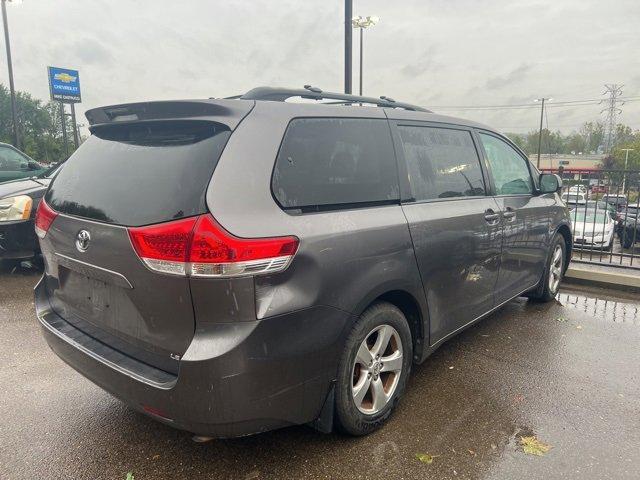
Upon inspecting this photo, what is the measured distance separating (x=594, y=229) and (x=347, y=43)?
5.35 m

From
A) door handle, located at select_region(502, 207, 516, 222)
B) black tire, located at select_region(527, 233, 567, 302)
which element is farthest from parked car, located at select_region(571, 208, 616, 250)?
door handle, located at select_region(502, 207, 516, 222)

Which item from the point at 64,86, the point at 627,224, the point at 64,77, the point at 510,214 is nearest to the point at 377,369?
the point at 510,214

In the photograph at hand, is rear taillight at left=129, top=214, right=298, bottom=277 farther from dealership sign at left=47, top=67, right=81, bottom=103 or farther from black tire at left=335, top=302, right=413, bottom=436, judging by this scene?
dealership sign at left=47, top=67, right=81, bottom=103

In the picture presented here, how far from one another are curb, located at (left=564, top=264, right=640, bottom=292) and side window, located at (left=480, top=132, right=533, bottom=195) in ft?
7.38

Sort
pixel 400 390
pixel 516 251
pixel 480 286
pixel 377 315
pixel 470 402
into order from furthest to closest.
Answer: pixel 516 251, pixel 480 286, pixel 470 402, pixel 400 390, pixel 377 315

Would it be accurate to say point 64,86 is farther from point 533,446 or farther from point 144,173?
point 533,446

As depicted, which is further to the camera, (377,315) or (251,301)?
(377,315)

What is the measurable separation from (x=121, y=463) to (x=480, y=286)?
8.36 ft

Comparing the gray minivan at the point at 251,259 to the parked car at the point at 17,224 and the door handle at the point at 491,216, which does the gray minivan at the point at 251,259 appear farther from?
the parked car at the point at 17,224

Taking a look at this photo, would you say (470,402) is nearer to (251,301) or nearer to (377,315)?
(377,315)

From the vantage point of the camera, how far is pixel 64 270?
2.48m

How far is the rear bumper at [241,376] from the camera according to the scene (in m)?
1.89

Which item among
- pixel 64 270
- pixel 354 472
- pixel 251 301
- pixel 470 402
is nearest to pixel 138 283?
pixel 251 301

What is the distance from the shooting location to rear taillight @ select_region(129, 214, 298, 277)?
185 cm
